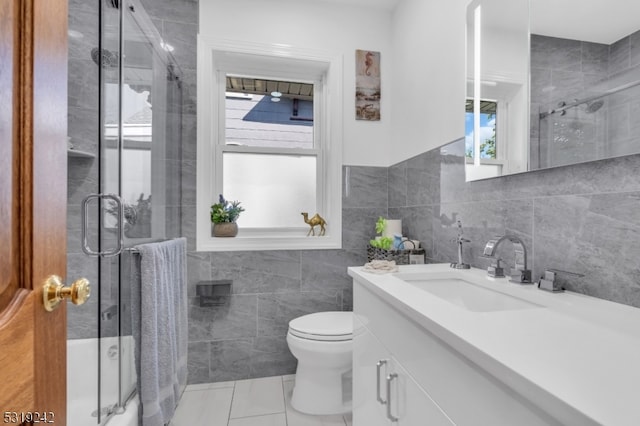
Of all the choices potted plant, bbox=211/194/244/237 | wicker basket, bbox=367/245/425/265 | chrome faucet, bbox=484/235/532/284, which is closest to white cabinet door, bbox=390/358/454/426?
chrome faucet, bbox=484/235/532/284

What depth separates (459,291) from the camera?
1244mm

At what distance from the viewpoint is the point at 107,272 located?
4.23 feet

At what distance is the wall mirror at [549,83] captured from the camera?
84 cm

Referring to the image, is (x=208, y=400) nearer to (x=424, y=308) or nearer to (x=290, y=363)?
(x=290, y=363)

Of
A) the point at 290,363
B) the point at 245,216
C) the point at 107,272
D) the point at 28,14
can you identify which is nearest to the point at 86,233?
the point at 107,272

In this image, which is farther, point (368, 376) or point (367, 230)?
point (367, 230)

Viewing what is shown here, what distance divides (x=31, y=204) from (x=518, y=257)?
1334mm

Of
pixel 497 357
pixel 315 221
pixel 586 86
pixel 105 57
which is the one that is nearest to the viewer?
pixel 497 357

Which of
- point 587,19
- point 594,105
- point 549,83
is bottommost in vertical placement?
point 594,105

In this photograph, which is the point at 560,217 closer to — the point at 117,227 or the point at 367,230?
the point at 367,230

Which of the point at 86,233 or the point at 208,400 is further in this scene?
the point at 208,400

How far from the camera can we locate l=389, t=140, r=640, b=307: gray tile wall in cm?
83

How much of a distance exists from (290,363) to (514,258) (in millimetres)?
1580

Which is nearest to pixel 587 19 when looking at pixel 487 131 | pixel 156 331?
pixel 487 131
